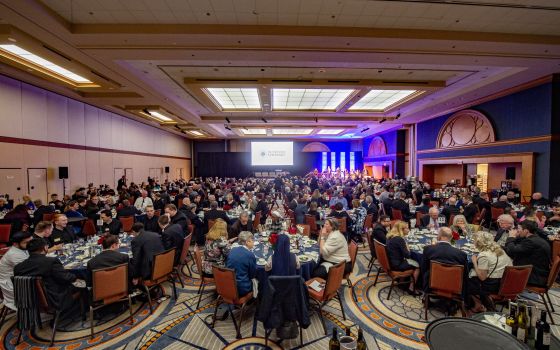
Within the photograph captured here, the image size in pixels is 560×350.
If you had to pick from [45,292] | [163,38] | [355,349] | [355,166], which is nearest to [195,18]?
[163,38]

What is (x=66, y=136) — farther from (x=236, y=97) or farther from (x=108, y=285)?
(x=108, y=285)

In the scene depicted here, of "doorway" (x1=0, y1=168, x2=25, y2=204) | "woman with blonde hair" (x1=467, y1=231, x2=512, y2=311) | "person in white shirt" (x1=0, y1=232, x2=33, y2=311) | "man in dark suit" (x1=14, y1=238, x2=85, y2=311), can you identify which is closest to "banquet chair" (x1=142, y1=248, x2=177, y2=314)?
"man in dark suit" (x1=14, y1=238, x2=85, y2=311)

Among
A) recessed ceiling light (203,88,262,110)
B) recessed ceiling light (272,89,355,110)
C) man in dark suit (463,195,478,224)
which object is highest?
recessed ceiling light (272,89,355,110)

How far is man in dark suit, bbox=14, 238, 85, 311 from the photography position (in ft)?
11.0

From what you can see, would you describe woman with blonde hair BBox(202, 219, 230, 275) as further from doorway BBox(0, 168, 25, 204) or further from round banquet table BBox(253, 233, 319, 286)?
doorway BBox(0, 168, 25, 204)

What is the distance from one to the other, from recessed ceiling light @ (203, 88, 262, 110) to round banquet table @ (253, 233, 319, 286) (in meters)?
7.16

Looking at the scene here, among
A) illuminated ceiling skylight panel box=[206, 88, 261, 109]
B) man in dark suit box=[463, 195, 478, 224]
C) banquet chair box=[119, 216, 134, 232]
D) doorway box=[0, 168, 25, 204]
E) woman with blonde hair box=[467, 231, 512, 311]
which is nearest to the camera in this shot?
woman with blonde hair box=[467, 231, 512, 311]

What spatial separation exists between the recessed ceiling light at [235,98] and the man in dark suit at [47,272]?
790 centimetres

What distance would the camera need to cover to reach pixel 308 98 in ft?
38.5

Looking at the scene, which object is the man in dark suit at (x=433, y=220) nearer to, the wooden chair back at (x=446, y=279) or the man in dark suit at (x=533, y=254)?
the man in dark suit at (x=533, y=254)

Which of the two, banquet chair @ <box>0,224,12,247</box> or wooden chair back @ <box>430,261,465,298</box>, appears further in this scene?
banquet chair @ <box>0,224,12,247</box>

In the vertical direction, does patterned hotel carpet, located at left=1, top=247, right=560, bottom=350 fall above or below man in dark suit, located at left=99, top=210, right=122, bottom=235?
below

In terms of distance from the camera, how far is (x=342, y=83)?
9.17m

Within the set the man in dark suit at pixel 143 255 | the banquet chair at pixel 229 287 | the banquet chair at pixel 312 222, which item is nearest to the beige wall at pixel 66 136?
the man in dark suit at pixel 143 255
